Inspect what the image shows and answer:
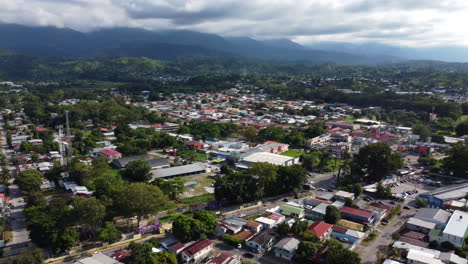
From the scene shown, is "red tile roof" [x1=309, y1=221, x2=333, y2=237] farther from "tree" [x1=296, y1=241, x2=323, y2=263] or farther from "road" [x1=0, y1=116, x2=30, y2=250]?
→ "road" [x1=0, y1=116, x2=30, y2=250]

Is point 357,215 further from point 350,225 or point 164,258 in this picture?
point 164,258

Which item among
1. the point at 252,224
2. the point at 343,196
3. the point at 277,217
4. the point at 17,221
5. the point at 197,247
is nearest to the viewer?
the point at 197,247

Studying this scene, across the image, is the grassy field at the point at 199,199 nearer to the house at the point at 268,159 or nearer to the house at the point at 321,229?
the house at the point at 268,159

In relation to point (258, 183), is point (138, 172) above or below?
below

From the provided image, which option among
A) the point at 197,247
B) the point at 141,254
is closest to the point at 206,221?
the point at 197,247

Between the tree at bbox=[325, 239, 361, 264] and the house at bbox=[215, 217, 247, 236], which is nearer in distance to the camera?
the tree at bbox=[325, 239, 361, 264]

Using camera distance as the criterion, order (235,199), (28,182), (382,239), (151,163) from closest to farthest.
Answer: (382,239) → (235,199) → (28,182) → (151,163)

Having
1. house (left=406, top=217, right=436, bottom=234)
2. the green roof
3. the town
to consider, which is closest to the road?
the town
